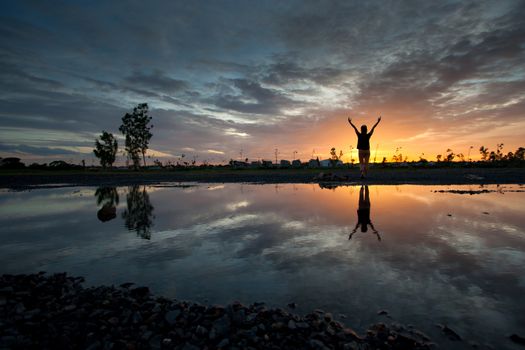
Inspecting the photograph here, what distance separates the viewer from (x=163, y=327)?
4867 mm

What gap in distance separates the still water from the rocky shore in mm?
397

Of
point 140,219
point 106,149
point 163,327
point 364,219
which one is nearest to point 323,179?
point 364,219

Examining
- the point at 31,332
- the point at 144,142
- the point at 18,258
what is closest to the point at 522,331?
the point at 31,332

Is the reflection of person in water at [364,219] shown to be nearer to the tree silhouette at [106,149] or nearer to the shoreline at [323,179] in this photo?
the shoreline at [323,179]

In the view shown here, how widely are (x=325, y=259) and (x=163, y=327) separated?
14.7ft

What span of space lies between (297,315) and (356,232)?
20.5 ft

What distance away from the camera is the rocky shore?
433cm

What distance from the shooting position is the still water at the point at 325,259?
521cm

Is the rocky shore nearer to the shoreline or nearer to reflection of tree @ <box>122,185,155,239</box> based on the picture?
reflection of tree @ <box>122,185,155,239</box>

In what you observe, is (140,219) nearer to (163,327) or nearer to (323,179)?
(163,327)

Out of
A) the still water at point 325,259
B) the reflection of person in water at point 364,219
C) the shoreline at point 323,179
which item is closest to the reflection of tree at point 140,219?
the still water at point 325,259

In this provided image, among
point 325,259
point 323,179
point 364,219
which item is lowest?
point 325,259

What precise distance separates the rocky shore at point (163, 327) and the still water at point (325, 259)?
1.30ft

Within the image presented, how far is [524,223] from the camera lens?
1159 centimetres
